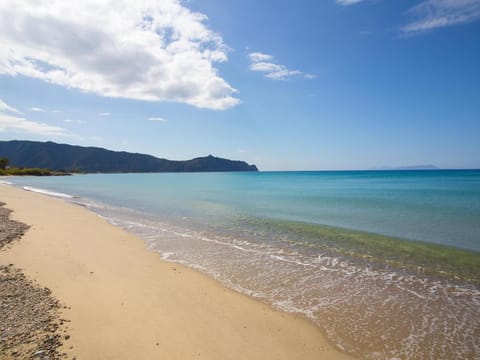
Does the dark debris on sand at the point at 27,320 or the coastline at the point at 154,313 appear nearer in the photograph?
the dark debris on sand at the point at 27,320

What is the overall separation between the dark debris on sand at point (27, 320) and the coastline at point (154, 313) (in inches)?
9.8

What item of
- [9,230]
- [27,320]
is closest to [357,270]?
[27,320]

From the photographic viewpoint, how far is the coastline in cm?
493

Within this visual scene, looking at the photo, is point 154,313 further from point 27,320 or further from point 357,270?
point 357,270

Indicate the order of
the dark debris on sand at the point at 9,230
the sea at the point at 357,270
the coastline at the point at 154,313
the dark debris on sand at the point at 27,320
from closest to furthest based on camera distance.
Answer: the dark debris on sand at the point at 27,320, the coastline at the point at 154,313, the sea at the point at 357,270, the dark debris on sand at the point at 9,230

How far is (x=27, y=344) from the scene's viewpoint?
4.43 meters

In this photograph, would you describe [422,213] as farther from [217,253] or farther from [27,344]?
[27,344]

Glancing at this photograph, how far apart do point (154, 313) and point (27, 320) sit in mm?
2447

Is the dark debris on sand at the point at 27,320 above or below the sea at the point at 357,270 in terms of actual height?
above

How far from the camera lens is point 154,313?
617 cm

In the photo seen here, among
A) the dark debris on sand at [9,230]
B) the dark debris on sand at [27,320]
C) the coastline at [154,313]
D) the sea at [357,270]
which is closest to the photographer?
the dark debris on sand at [27,320]

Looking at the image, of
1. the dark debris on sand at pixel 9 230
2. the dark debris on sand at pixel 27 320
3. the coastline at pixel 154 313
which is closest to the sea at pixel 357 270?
the coastline at pixel 154 313

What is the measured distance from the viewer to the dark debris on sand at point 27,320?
14.1ft

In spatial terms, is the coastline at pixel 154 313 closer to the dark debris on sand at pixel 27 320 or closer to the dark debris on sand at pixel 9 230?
the dark debris on sand at pixel 27 320
